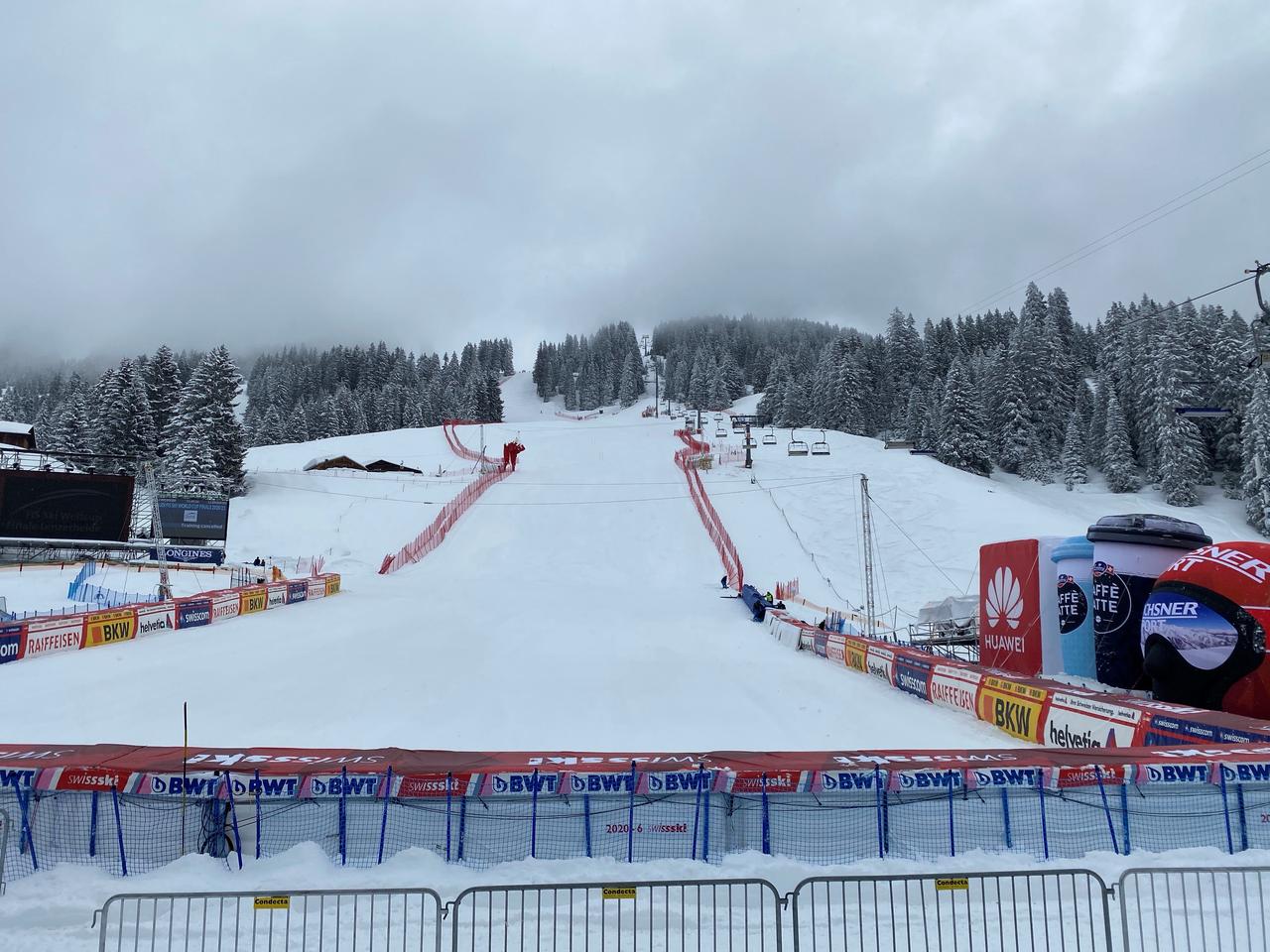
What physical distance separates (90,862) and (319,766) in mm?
2025

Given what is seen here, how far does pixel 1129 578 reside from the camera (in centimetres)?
1261

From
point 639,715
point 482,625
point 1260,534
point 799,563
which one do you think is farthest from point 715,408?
point 639,715

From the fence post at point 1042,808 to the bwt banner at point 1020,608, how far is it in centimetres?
879

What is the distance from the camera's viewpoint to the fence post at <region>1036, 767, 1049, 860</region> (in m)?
6.77

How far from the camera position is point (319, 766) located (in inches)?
273

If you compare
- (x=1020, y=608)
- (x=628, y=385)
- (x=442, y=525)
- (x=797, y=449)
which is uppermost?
(x=628, y=385)

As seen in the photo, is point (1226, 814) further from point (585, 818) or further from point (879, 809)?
point (585, 818)

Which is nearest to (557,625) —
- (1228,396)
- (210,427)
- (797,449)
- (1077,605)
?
(1077,605)

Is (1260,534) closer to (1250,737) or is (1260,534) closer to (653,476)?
(653,476)

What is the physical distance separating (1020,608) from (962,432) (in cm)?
5359

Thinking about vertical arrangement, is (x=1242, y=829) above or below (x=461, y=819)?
below

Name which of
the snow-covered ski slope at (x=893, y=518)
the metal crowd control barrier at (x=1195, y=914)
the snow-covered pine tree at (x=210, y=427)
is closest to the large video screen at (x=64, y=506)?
the snow-covered pine tree at (x=210, y=427)

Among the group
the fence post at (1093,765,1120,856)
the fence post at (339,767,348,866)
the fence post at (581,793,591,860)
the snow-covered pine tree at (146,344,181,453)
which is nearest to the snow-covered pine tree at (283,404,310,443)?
the snow-covered pine tree at (146,344,181,453)

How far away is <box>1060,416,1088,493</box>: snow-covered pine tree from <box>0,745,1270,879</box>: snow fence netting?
6083 centimetres
